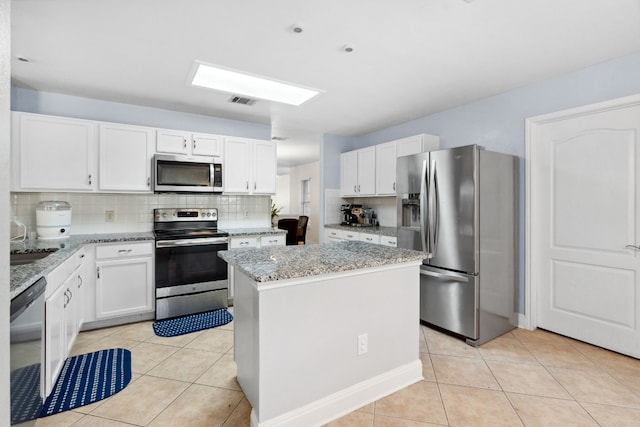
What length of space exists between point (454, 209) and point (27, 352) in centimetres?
304

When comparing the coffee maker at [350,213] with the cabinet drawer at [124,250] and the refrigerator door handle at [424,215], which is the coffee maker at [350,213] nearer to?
the refrigerator door handle at [424,215]

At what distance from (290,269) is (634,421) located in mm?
2159

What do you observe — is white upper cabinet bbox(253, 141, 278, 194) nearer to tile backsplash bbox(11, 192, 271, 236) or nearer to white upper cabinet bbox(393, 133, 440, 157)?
tile backsplash bbox(11, 192, 271, 236)

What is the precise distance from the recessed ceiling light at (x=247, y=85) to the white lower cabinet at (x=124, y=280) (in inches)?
70.6

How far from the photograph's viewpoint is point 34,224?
10.4ft

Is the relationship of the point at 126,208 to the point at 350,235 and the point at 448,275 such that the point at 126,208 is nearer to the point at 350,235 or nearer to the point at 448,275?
the point at 350,235

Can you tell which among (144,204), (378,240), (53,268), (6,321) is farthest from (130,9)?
(378,240)

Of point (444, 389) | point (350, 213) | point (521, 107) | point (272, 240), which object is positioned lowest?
point (444, 389)

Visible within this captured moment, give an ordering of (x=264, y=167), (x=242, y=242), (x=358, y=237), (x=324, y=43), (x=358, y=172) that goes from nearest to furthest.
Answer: (x=324, y=43), (x=242, y=242), (x=264, y=167), (x=358, y=237), (x=358, y=172)

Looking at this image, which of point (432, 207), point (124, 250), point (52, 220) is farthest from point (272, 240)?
point (52, 220)

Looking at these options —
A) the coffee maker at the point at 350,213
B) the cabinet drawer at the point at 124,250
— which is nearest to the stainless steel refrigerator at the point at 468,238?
the coffee maker at the point at 350,213

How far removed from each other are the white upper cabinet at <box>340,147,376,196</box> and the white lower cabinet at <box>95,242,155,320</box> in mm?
2946

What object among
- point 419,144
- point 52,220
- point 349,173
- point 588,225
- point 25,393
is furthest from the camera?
point 349,173

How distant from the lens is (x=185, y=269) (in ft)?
11.1
